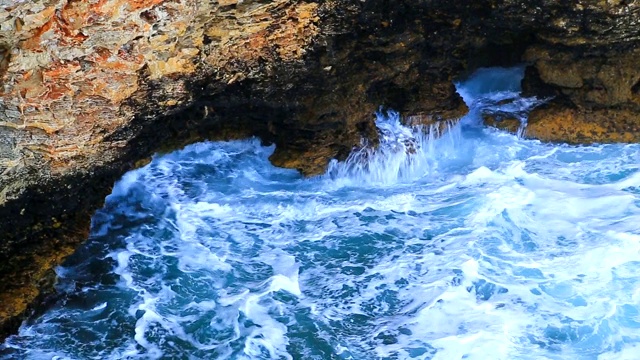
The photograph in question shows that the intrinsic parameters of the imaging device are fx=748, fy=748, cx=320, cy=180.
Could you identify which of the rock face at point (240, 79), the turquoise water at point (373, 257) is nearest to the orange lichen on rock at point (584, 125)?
the rock face at point (240, 79)

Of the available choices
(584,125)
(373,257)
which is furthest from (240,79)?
(584,125)

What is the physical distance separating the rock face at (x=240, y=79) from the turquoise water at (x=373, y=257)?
37cm

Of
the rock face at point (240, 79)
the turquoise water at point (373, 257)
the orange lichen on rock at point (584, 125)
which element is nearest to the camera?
the rock face at point (240, 79)

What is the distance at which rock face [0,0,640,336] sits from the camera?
7480 mm

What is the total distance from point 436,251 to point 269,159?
2767mm

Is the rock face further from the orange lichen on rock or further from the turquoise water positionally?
the turquoise water

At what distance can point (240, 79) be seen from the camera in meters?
8.75

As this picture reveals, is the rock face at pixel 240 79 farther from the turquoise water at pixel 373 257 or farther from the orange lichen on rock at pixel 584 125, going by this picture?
the turquoise water at pixel 373 257

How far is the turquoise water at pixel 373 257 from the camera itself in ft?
24.9

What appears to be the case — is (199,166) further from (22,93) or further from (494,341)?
(494,341)

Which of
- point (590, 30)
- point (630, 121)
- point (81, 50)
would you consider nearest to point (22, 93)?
point (81, 50)

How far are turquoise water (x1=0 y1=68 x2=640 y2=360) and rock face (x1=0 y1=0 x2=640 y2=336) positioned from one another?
1.21 feet

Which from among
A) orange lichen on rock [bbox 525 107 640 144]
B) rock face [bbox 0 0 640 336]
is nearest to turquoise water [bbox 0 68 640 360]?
orange lichen on rock [bbox 525 107 640 144]

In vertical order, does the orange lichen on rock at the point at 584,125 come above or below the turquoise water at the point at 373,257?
above
